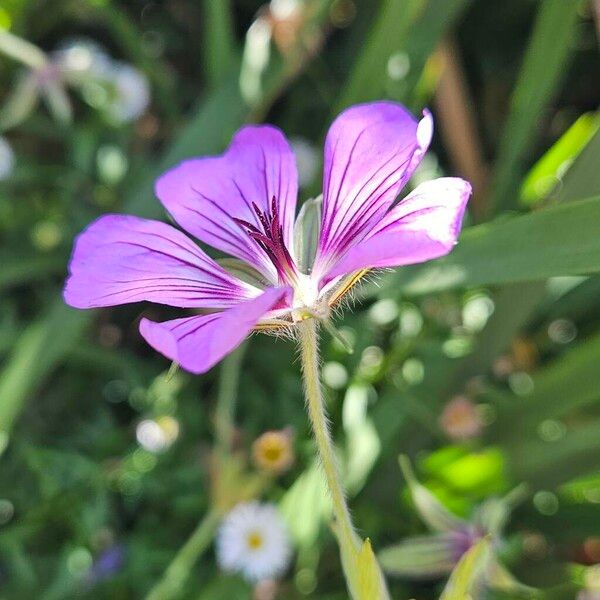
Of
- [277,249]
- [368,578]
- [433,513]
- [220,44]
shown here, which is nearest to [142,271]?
[277,249]

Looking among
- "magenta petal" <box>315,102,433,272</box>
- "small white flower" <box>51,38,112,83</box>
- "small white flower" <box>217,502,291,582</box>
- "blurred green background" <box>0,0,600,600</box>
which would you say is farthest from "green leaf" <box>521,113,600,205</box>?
"small white flower" <box>51,38,112,83</box>

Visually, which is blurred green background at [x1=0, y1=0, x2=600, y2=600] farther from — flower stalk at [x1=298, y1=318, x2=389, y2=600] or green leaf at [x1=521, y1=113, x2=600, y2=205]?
flower stalk at [x1=298, y1=318, x2=389, y2=600]

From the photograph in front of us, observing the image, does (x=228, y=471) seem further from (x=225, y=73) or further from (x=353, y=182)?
(x=225, y=73)

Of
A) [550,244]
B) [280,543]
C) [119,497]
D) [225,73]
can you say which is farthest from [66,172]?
[550,244]

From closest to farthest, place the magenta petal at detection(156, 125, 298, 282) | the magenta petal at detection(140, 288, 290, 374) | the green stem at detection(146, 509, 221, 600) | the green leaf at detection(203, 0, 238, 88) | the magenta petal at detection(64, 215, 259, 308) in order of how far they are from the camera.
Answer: the magenta petal at detection(140, 288, 290, 374), the magenta petal at detection(64, 215, 259, 308), the magenta petal at detection(156, 125, 298, 282), the green stem at detection(146, 509, 221, 600), the green leaf at detection(203, 0, 238, 88)

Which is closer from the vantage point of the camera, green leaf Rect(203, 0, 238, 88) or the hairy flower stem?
the hairy flower stem

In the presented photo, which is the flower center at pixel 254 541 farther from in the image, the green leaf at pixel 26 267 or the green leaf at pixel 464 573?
the green leaf at pixel 26 267
